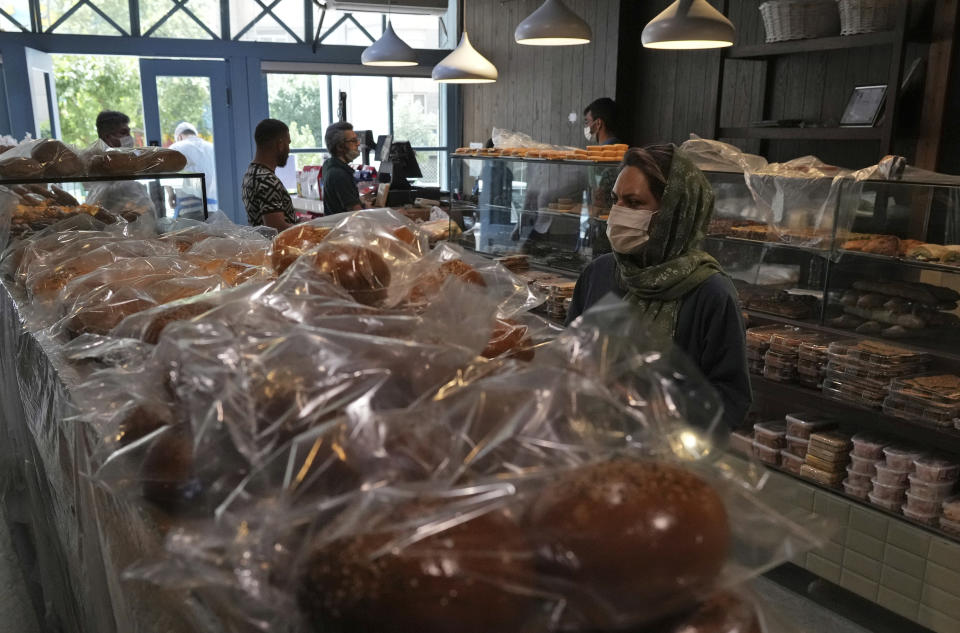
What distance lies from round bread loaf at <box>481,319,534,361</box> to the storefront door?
29.0 ft

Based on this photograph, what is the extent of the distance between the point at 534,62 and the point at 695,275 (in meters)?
6.80

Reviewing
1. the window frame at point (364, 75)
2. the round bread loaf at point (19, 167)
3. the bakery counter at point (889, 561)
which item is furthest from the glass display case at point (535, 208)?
the window frame at point (364, 75)

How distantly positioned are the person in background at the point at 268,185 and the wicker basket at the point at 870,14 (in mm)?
3370

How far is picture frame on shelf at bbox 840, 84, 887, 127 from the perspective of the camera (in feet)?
15.4

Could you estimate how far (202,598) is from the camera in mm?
639

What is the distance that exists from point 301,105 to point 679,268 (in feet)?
28.3

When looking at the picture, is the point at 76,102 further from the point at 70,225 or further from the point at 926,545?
the point at 926,545

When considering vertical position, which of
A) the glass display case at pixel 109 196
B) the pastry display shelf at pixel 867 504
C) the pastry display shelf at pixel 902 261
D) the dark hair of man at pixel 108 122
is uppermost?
the dark hair of man at pixel 108 122

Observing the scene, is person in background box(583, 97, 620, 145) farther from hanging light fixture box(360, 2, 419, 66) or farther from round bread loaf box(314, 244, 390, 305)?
round bread loaf box(314, 244, 390, 305)

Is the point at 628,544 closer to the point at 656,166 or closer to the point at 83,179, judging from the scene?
the point at 656,166

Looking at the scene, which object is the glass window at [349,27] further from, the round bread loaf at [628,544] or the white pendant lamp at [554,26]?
the round bread loaf at [628,544]

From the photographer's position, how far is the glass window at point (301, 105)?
9.69 m

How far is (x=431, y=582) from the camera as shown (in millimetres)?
472

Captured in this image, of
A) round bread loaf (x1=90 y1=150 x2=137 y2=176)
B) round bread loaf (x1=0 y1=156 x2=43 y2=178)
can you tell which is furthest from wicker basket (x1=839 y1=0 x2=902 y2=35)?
round bread loaf (x1=0 y1=156 x2=43 y2=178)
